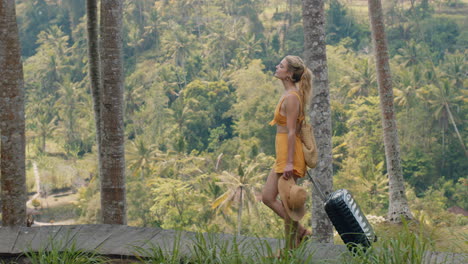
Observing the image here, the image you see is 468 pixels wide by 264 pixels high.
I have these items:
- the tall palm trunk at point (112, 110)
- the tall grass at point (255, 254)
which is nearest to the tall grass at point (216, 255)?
the tall grass at point (255, 254)

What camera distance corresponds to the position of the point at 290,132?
3.38 meters

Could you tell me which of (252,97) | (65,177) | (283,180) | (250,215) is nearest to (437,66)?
(252,97)

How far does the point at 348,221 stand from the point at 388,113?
7.24 m

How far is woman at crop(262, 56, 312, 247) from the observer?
133 inches

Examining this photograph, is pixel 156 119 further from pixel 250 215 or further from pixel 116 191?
pixel 116 191

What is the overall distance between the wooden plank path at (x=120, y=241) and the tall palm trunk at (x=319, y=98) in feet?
10.3

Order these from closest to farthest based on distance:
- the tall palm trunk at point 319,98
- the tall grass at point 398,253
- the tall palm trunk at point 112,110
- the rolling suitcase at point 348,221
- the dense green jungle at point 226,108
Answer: the tall grass at point 398,253 → the rolling suitcase at point 348,221 → the tall palm trunk at point 112,110 → the tall palm trunk at point 319,98 → the dense green jungle at point 226,108

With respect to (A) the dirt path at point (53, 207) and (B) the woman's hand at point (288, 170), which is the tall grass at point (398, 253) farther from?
(A) the dirt path at point (53, 207)

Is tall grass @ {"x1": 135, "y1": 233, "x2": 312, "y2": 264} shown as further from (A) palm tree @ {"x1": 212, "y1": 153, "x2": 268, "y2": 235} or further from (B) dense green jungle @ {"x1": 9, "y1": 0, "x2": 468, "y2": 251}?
(A) palm tree @ {"x1": 212, "y1": 153, "x2": 268, "y2": 235}

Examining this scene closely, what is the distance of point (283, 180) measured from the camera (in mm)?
3398

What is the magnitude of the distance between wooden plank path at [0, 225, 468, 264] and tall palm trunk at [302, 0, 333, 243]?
10.3 ft

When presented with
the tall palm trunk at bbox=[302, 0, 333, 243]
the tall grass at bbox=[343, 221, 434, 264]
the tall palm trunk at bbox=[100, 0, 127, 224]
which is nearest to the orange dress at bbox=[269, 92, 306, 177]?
the tall grass at bbox=[343, 221, 434, 264]

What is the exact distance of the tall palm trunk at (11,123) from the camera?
4.12 metres

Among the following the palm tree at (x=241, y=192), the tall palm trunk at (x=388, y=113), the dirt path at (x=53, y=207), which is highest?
the tall palm trunk at (x=388, y=113)
